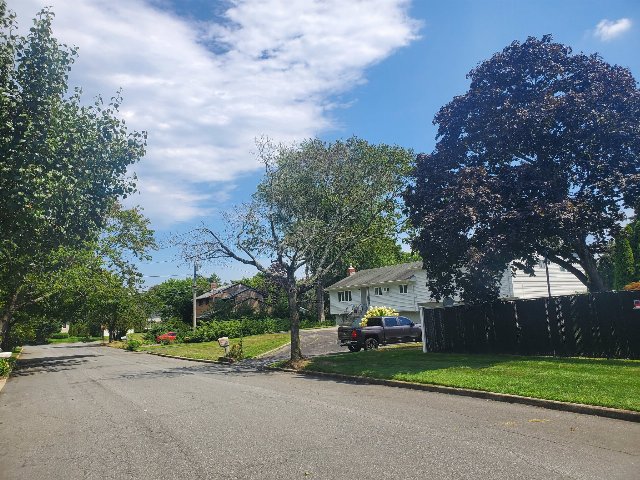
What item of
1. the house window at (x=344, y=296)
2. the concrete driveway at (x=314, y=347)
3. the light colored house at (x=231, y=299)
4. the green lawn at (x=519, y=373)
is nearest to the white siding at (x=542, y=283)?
the concrete driveway at (x=314, y=347)

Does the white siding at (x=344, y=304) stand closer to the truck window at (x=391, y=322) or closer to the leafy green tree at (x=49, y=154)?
the truck window at (x=391, y=322)

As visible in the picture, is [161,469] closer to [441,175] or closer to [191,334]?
[441,175]

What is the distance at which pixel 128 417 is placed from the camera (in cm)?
1023

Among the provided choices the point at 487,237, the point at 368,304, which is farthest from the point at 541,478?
the point at 368,304

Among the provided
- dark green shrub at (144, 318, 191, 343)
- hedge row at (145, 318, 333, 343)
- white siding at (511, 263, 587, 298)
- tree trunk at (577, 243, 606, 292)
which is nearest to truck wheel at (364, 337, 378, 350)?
tree trunk at (577, 243, 606, 292)

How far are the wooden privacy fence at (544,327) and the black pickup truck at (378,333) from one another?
4551 millimetres

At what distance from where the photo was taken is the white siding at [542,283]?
33688 mm

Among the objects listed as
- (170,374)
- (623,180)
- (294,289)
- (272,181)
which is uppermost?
(272,181)

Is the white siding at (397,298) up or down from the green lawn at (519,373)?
up

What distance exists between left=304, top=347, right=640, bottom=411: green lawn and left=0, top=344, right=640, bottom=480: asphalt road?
0.90m

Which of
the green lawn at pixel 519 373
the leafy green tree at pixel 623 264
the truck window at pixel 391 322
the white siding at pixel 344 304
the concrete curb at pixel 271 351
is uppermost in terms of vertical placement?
the leafy green tree at pixel 623 264

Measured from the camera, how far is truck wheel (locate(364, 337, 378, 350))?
24.3 meters

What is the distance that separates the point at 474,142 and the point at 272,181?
26.7 feet

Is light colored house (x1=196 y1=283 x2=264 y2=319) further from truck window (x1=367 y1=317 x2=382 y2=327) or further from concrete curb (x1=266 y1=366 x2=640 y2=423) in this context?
concrete curb (x1=266 y1=366 x2=640 y2=423)
